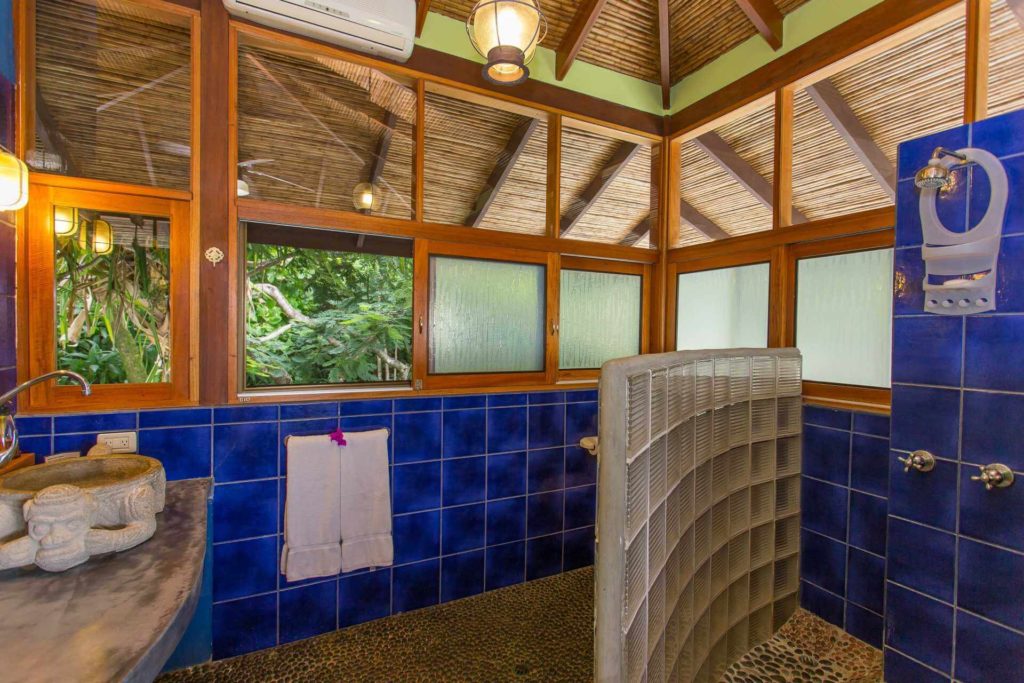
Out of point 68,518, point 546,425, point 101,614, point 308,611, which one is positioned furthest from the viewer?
point 546,425

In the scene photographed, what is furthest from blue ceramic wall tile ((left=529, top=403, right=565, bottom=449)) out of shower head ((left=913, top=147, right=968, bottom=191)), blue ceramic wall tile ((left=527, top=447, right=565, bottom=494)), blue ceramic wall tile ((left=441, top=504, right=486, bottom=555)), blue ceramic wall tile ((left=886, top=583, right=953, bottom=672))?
shower head ((left=913, top=147, right=968, bottom=191))

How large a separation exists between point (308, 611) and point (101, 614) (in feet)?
4.65

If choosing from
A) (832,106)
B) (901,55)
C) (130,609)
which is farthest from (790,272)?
(130,609)

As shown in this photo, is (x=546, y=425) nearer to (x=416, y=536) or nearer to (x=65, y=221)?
(x=416, y=536)

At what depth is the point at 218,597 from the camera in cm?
201

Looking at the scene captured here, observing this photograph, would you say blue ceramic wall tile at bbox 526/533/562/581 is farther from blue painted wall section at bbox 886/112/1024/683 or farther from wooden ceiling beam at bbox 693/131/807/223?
wooden ceiling beam at bbox 693/131/807/223

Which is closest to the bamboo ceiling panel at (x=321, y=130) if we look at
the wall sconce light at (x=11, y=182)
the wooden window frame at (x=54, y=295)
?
the wooden window frame at (x=54, y=295)

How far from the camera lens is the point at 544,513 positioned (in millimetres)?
2693

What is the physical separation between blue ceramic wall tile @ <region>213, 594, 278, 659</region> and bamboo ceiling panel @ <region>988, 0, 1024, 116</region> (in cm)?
344

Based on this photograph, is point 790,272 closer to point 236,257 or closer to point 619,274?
point 619,274

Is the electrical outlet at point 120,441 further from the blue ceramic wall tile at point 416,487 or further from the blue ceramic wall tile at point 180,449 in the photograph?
the blue ceramic wall tile at point 416,487

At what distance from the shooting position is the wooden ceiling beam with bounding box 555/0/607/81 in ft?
8.02

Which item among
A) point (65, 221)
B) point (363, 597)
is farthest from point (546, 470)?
point (65, 221)

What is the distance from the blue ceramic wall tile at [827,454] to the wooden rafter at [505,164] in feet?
6.41
